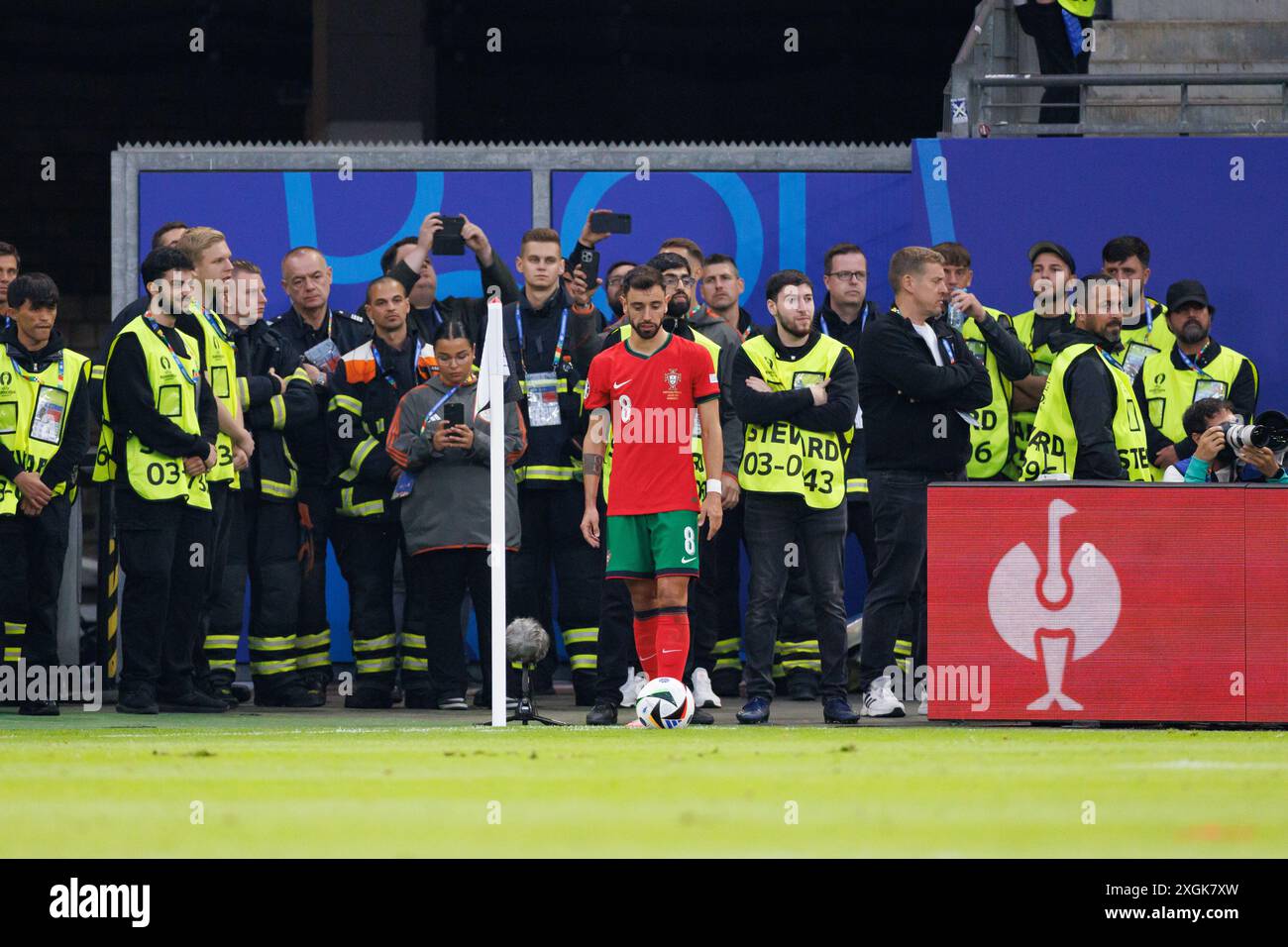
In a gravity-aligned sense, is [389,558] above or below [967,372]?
below

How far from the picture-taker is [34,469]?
1096 centimetres

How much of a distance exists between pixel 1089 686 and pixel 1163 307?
3.86m

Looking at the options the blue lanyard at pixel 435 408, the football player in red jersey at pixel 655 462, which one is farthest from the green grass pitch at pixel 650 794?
the blue lanyard at pixel 435 408

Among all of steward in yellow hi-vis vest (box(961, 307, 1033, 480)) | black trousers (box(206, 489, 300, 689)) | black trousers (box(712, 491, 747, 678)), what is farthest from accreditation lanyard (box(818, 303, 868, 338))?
black trousers (box(206, 489, 300, 689))

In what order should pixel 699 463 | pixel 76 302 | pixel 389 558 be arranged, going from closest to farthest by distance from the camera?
1. pixel 699 463
2. pixel 389 558
3. pixel 76 302

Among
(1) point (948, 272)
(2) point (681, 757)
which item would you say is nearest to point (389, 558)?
(1) point (948, 272)

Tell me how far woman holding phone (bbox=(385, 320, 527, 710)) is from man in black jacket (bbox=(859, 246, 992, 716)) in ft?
6.35

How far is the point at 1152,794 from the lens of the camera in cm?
656

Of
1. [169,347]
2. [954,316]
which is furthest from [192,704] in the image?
[954,316]

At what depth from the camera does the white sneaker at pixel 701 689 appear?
10.9 meters

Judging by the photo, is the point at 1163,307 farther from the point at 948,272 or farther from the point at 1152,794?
the point at 1152,794

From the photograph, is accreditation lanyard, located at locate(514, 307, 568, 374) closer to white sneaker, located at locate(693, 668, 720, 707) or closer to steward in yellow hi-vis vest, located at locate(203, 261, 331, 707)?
steward in yellow hi-vis vest, located at locate(203, 261, 331, 707)

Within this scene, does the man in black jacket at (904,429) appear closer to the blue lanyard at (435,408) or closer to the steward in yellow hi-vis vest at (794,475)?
the steward in yellow hi-vis vest at (794,475)

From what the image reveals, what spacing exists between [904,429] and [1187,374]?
2.65 meters
